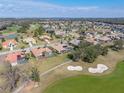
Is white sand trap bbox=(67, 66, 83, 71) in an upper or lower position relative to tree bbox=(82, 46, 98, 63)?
lower

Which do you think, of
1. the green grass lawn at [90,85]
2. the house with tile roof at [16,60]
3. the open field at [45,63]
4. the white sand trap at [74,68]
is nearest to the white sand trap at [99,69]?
the white sand trap at [74,68]

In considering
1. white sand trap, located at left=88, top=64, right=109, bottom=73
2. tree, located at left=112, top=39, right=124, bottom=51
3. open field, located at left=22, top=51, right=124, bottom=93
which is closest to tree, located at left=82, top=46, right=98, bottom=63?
open field, located at left=22, top=51, right=124, bottom=93

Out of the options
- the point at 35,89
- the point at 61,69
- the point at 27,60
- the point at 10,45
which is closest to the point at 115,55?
the point at 61,69

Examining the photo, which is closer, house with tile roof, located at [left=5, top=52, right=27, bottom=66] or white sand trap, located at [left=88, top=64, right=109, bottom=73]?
white sand trap, located at [left=88, top=64, right=109, bottom=73]

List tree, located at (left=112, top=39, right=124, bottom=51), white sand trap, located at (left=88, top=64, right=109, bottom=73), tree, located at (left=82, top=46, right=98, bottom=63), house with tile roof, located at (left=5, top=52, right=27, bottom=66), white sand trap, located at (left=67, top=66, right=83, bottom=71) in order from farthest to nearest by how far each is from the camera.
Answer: tree, located at (left=112, top=39, right=124, bottom=51) < house with tile roof, located at (left=5, top=52, right=27, bottom=66) < tree, located at (left=82, top=46, right=98, bottom=63) < white sand trap, located at (left=67, top=66, right=83, bottom=71) < white sand trap, located at (left=88, top=64, right=109, bottom=73)

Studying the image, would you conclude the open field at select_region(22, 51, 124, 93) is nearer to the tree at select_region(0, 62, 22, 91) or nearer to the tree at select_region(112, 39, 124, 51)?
the tree at select_region(0, 62, 22, 91)

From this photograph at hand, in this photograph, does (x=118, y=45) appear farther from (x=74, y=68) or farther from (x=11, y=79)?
(x=11, y=79)

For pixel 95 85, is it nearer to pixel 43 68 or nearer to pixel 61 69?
pixel 61 69

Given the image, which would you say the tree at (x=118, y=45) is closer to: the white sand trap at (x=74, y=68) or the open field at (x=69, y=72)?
the open field at (x=69, y=72)
